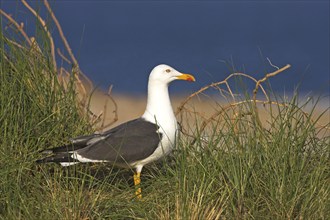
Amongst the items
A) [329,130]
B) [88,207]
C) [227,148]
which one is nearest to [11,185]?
[88,207]

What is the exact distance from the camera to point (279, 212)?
4801 mm

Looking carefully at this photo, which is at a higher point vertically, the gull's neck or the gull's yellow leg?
the gull's neck

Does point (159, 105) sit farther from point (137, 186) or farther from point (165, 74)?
point (137, 186)

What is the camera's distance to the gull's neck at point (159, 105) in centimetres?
598

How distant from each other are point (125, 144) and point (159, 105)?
43 cm

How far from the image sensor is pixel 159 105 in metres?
6.02

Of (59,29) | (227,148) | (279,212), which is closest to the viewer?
(279,212)

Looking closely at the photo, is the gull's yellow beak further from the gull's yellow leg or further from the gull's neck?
the gull's yellow leg

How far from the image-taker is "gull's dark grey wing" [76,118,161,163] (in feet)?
18.8

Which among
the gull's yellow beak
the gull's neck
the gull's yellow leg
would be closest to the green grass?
the gull's yellow leg

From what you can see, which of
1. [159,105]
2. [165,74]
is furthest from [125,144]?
[165,74]

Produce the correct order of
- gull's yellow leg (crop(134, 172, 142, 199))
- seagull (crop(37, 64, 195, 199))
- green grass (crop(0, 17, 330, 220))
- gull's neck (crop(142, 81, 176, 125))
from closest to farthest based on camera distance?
green grass (crop(0, 17, 330, 220))
gull's yellow leg (crop(134, 172, 142, 199))
seagull (crop(37, 64, 195, 199))
gull's neck (crop(142, 81, 176, 125))

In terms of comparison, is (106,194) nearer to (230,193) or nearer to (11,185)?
(11,185)

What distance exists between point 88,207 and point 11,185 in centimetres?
59
